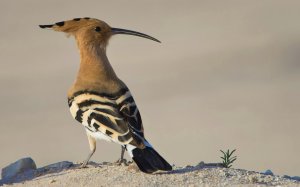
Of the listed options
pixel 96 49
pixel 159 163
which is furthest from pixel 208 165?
pixel 96 49

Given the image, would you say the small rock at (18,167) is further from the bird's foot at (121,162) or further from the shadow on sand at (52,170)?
the bird's foot at (121,162)

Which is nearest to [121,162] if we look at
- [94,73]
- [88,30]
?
[94,73]

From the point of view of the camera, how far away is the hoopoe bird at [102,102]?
11.9 m

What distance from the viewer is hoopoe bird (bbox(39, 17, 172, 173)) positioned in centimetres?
1195

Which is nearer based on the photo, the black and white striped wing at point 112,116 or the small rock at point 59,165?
the black and white striped wing at point 112,116

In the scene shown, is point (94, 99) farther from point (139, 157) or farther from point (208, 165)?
point (208, 165)

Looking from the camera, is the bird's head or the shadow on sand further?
the bird's head

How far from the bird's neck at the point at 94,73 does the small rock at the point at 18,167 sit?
5.36 ft

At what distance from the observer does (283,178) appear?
12781mm

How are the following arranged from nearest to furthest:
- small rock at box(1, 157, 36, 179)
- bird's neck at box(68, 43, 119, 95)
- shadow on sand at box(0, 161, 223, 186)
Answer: bird's neck at box(68, 43, 119, 95) → shadow on sand at box(0, 161, 223, 186) → small rock at box(1, 157, 36, 179)

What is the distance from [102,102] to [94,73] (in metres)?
0.78

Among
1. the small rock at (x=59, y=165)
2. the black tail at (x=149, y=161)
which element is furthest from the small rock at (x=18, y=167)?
the black tail at (x=149, y=161)

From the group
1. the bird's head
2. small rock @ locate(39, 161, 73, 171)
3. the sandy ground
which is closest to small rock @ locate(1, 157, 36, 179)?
small rock @ locate(39, 161, 73, 171)

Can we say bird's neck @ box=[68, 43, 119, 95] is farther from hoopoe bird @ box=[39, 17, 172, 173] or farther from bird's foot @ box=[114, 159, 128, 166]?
bird's foot @ box=[114, 159, 128, 166]
